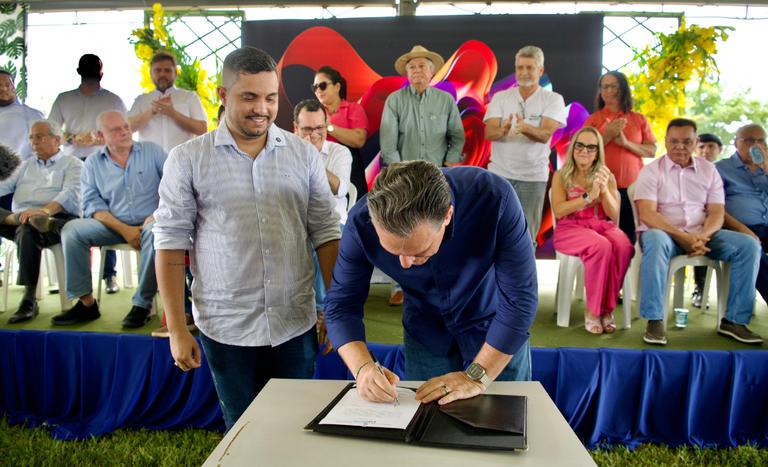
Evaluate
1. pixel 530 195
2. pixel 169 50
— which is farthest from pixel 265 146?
pixel 169 50

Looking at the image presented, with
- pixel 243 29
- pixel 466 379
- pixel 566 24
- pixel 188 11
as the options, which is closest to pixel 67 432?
pixel 466 379

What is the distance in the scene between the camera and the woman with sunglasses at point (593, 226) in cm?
281

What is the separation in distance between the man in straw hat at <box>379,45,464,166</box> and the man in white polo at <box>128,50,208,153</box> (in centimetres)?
152

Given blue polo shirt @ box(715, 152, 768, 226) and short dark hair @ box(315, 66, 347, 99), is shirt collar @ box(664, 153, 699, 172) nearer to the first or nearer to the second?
blue polo shirt @ box(715, 152, 768, 226)

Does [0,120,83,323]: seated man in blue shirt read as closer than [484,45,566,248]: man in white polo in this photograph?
Yes

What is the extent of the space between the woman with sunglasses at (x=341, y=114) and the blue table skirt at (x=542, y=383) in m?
2.03

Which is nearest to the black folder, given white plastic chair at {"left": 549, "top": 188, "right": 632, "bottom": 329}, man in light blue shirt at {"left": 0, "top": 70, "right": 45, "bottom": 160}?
white plastic chair at {"left": 549, "top": 188, "right": 632, "bottom": 329}

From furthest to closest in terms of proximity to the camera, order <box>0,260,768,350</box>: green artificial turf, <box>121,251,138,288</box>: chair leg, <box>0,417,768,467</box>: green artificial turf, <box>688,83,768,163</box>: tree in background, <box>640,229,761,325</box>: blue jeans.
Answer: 1. <box>688,83,768,163</box>: tree in background
2. <box>121,251,138,288</box>: chair leg
3. <box>640,229,761,325</box>: blue jeans
4. <box>0,260,768,350</box>: green artificial turf
5. <box>0,417,768,467</box>: green artificial turf

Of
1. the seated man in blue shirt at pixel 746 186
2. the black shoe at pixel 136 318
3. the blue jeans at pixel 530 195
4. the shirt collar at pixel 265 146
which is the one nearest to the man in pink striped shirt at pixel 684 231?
the seated man in blue shirt at pixel 746 186

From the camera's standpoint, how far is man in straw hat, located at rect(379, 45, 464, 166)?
3580mm

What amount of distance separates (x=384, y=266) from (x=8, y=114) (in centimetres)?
437

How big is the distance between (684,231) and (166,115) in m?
3.88

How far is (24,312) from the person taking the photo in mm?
3006

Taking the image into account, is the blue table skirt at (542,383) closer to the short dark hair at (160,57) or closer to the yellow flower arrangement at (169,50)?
the short dark hair at (160,57)
